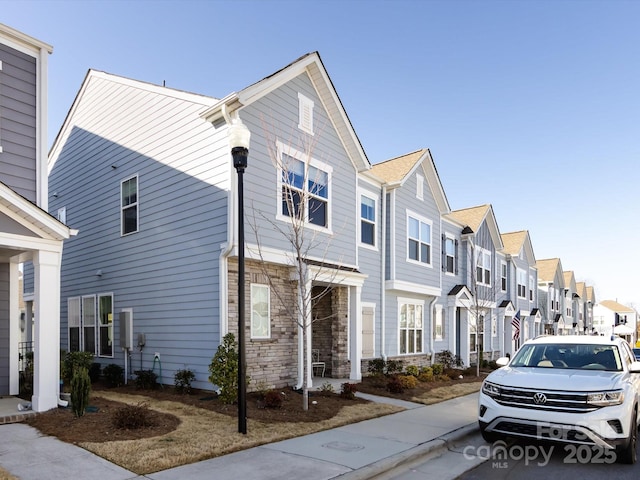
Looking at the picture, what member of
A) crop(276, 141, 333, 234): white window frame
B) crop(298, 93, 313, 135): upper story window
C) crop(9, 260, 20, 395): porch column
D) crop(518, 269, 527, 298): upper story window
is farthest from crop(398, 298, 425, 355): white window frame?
crop(518, 269, 527, 298): upper story window

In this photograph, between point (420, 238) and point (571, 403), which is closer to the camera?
point (571, 403)

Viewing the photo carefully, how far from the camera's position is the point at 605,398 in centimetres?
683

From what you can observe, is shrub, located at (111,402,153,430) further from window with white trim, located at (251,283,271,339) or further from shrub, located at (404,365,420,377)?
shrub, located at (404,365,420,377)

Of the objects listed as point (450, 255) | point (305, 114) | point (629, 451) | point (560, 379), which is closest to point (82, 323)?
point (305, 114)

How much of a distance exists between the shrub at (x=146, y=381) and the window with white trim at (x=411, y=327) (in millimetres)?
9061

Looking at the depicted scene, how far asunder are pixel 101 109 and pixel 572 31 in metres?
14.1

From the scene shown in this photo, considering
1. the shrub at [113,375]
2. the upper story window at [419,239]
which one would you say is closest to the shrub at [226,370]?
the shrub at [113,375]

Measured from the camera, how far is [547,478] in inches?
253

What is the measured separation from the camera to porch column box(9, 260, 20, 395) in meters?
10.7

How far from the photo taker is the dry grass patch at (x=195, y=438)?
20.9 feet

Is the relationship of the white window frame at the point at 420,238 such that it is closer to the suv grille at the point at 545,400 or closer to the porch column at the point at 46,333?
the suv grille at the point at 545,400

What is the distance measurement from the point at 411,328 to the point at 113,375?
34.8ft

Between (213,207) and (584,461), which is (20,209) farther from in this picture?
(584,461)

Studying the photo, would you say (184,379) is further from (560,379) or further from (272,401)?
A: (560,379)
